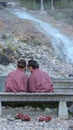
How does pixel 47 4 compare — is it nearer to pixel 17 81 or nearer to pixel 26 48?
pixel 26 48

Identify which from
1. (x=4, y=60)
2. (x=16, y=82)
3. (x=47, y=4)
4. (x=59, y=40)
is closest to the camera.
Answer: (x=16, y=82)

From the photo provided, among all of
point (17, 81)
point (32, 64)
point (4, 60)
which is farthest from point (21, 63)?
point (4, 60)

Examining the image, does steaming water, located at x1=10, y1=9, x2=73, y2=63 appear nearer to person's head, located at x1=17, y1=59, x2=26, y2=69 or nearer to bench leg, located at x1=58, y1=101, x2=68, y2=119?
person's head, located at x1=17, y1=59, x2=26, y2=69

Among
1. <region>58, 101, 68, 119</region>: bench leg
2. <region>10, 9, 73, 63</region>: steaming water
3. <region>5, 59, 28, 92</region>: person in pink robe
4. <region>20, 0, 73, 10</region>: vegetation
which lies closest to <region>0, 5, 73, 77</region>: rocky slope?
<region>10, 9, 73, 63</region>: steaming water

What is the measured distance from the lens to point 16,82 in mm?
9203

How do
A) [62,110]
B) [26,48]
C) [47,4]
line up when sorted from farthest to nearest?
[47,4] → [26,48] → [62,110]

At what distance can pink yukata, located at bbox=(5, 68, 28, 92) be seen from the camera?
9.18 meters

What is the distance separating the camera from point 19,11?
46.9 meters

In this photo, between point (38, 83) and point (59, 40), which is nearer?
point (38, 83)

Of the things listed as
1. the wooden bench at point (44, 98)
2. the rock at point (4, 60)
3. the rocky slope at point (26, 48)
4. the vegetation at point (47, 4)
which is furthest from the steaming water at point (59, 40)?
the wooden bench at point (44, 98)

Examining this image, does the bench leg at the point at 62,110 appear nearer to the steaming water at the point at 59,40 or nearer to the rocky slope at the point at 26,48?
the rocky slope at the point at 26,48

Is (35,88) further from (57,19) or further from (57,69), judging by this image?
(57,19)

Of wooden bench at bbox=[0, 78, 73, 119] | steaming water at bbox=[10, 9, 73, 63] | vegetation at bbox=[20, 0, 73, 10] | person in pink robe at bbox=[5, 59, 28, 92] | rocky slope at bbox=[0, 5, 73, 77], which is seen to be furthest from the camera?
vegetation at bbox=[20, 0, 73, 10]

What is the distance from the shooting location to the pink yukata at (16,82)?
918cm
